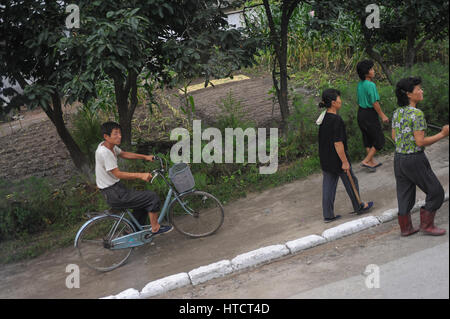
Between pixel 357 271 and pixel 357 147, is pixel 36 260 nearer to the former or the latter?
pixel 357 271

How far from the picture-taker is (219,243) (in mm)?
6535

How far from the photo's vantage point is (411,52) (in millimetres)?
9734

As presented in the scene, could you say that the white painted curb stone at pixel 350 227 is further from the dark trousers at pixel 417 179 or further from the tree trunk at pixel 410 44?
the tree trunk at pixel 410 44

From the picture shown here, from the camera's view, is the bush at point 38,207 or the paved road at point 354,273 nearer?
the paved road at point 354,273

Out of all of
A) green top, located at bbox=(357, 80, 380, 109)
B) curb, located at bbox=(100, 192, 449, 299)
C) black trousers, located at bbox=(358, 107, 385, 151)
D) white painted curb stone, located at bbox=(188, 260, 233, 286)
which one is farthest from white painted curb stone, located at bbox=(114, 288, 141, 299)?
green top, located at bbox=(357, 80, 380, 109)

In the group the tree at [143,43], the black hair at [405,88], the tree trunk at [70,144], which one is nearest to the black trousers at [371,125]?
the tree at [143,43]

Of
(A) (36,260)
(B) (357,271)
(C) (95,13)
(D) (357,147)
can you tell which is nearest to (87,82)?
(C) (95,13)

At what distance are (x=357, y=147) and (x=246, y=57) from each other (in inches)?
101

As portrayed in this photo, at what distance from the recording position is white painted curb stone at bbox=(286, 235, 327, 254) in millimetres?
5957

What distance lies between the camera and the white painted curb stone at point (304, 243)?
19.5 feet

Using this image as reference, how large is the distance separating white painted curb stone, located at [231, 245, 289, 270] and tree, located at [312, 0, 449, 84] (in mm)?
4096

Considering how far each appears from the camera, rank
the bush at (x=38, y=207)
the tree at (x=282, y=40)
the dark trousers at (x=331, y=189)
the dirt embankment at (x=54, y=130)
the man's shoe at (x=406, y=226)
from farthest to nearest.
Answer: the dirt embankment at (x=54, y=130), the tree at (x=282, y=40), the bush at (x=38, y=207), the dark trousers at (x=331, y=189), the man's shoe at (x=406, y=226)

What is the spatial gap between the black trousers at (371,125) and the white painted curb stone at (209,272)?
11.3 feet

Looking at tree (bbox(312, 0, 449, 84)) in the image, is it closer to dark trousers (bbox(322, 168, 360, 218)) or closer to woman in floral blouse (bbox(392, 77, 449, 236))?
dark trousers (bbox(322, 168, 360, 218))
